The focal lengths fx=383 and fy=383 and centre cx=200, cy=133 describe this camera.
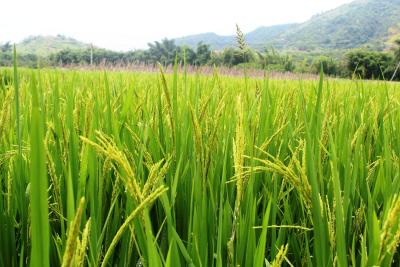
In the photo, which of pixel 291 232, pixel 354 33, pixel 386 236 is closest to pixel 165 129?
pixel 291 232

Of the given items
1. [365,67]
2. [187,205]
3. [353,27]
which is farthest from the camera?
[353,27]

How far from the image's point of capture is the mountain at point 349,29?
9641 centimetres

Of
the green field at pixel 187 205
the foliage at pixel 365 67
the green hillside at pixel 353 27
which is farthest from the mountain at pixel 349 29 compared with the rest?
the green field at pixel 187 205

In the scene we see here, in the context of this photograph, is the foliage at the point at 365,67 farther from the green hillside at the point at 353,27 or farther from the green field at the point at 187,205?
the green hillside at the point at 353,27

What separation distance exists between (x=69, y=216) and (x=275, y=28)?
164579 millimetres

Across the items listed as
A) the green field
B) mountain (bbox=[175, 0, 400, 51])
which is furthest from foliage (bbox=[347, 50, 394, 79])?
mountain (bbox=[175, 0, 400, 51])

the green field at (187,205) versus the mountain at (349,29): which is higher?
the mountain at (349,29)

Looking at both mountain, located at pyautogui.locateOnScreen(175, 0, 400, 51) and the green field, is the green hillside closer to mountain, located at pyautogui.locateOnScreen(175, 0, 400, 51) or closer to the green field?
mountain, located at pyautogui.locateOnScreen(175, 0, 400, 51)

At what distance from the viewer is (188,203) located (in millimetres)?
695

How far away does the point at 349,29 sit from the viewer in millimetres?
109875

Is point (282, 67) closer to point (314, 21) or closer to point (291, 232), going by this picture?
point (291, 232)

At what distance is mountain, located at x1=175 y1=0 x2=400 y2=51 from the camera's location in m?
96.4

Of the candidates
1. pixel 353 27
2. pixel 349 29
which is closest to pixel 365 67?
pixel 349 29

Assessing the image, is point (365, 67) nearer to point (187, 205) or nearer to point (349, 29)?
point (187, 205)
